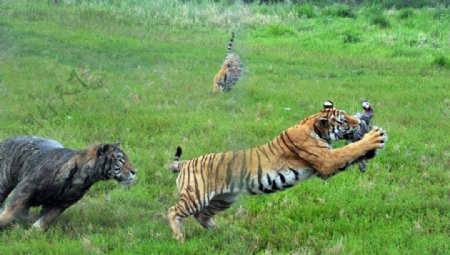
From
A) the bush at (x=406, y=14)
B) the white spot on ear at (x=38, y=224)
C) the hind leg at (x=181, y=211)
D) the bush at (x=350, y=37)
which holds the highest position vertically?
the hind leg at (x=181, y=211)

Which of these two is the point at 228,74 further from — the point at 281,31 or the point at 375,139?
the point at 375,139

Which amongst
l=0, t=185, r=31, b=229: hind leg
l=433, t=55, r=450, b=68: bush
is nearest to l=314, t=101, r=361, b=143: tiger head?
l=0, t=185, r=31, b=229: hind leg

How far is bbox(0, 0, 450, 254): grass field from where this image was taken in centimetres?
732

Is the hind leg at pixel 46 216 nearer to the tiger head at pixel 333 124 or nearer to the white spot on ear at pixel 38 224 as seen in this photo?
the white spot on ear at pixel 38 224

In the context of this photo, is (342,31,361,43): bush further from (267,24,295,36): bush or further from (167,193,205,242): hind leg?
(167,193,205,242): hind leg

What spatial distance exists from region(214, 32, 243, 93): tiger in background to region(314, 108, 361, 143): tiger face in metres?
4.80

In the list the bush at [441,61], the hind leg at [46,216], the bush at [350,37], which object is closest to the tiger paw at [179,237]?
the hind leg at [46,216]

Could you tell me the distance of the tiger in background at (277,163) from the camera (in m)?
6.62

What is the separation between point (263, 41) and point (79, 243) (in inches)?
492

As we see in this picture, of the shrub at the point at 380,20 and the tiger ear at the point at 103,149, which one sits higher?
the tiger ear at the point at 103,149

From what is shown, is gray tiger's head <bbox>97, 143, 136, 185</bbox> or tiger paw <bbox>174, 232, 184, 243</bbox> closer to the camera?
tiger paw <bbox>174, 232, 184, 243</bbox>

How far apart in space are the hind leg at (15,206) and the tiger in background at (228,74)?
14.9 feet

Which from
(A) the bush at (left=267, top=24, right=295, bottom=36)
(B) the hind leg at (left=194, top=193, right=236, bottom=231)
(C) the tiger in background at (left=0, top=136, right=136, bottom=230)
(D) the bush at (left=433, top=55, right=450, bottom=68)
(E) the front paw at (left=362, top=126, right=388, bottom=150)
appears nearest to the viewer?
(E) the front paw at (left=362, top=126, right=388, bottom=150)

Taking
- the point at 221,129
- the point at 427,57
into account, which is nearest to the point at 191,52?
the point at 221,129
